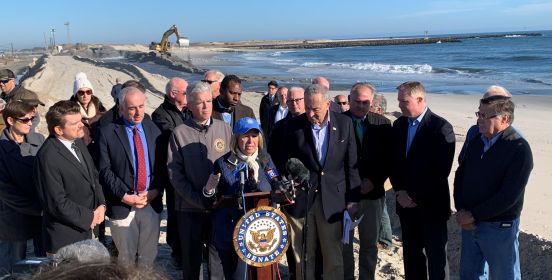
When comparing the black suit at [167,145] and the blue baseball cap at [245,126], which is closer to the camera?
the blue baseball cap at [245,126]

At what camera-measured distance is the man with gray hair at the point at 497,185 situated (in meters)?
3.64

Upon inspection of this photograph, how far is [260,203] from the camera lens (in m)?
3.24

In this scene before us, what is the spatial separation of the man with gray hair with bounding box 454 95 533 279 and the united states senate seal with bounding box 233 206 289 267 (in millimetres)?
1651

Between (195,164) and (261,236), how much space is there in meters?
1.17

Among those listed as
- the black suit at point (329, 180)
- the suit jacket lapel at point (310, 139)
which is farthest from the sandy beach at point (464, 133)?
the suit jacket lapel at point (310, 139)

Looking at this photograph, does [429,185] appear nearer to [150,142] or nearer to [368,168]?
[368,168]

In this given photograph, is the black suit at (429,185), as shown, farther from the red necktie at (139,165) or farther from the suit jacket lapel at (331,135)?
the red necktie at (139,165)

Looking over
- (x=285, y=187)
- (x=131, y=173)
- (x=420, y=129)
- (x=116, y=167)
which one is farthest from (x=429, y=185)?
(x=116, y=167)

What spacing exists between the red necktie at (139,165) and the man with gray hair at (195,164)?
0.81 ft

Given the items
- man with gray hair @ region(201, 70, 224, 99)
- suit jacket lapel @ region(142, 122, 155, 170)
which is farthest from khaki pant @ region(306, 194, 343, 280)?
man with gray hair @ region(201, 70, 224, 99)

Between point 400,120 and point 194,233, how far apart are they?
2101 millimetres

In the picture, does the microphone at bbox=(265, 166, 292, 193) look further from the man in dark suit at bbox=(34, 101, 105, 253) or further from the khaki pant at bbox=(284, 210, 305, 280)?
the man in dark suit at bbox=(34, 101, 105, 253)

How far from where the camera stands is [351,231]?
444cm

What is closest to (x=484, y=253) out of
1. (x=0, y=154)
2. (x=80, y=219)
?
(x=80, y=219)
